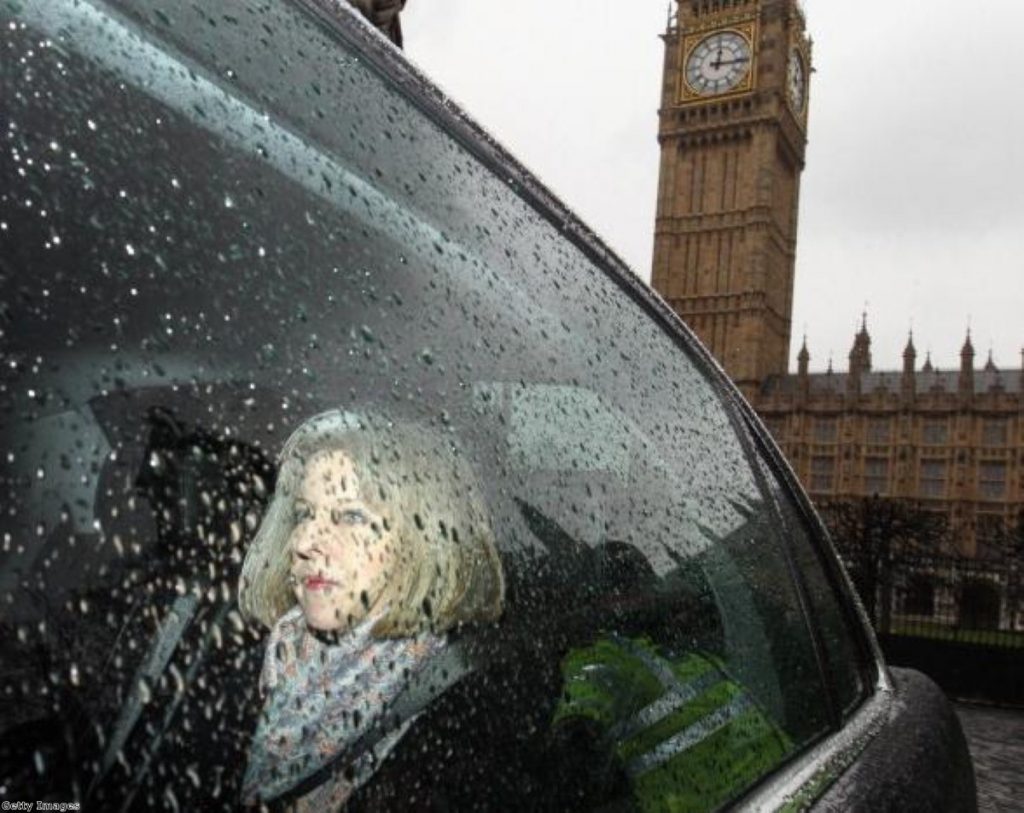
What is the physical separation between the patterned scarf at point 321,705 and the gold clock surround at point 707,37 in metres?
46.8

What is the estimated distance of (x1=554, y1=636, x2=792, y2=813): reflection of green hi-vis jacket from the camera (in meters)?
0.72

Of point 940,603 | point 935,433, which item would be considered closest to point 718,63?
point 935,433

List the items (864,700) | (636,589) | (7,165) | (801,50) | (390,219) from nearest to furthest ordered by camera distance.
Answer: (7,165)
(390,219)
(636,589)
(864,700)
(801,50)

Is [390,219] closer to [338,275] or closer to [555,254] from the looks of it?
[338,275]

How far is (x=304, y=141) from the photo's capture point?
25.0 inches

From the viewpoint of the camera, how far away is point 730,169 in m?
45.3

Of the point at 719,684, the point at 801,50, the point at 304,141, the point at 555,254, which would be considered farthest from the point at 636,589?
the point at 801,50

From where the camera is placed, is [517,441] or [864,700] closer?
[517,441]

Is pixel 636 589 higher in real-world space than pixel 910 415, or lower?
lower

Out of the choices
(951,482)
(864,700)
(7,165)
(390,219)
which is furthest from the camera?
(951,482)

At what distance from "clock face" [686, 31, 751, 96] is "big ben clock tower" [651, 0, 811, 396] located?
1.7 inches

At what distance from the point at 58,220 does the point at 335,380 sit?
18 cm

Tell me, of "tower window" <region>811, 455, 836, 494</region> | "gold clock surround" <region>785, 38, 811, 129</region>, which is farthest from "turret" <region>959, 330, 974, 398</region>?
"gold clock surround" <region>785, 38, 811, 129</region>

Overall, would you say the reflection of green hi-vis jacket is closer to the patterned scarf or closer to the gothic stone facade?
the patterned scarf
